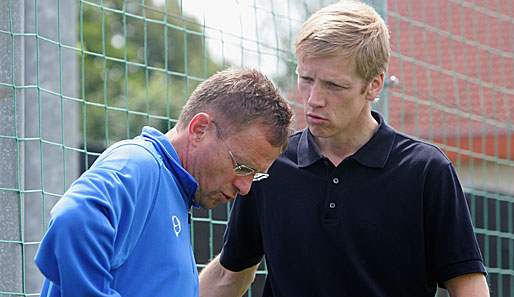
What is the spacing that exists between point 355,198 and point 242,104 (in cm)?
73

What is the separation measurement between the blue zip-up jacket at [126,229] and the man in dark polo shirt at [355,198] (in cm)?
68

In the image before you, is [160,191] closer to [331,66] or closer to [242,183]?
[242,183]

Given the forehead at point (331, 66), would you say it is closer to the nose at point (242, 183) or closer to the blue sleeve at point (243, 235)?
the blue sleeve at point (243, 235)

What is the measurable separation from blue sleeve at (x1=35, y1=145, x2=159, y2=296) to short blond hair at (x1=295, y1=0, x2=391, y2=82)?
101 centimetres

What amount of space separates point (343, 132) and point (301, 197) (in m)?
0.27

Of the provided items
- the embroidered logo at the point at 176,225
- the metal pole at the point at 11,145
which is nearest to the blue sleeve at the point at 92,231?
the embroidered logo at the point at 176,225

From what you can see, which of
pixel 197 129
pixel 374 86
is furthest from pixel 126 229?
pixel 374 86

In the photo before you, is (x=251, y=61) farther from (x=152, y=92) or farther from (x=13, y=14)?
(x=152, y=92)

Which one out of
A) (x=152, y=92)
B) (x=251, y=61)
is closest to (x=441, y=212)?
(x=251, y=61)

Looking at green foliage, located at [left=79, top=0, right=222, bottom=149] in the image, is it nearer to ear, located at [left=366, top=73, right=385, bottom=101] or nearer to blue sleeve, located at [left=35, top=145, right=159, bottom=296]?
ear, located at [left=366, top=73, right=385, bottom=101]

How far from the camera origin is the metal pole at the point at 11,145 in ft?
8.75

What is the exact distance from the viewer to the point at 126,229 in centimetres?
178

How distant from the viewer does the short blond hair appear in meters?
2.60

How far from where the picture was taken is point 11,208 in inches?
107
